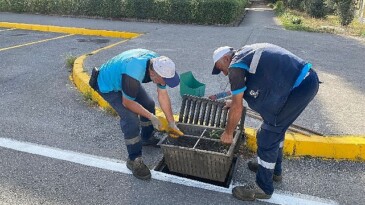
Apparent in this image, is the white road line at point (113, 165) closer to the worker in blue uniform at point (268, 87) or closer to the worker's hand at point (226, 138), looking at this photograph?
the worker in blue uniform at point (268, 87)

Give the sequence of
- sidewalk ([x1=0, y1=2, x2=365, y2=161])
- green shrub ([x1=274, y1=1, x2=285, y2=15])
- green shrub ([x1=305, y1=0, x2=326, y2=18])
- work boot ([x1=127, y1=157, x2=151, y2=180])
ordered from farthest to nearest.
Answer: green shrub ([x1=274, y1=1, x2=285, y2=15]) < green shrub ([x1=305, y1=0, x2=326, y2=18]) < sidewalk ([x1=0, y1=2, x2=365, y2=161]) < work boot ([x1=127, y1=157, x2=151, y2=180])

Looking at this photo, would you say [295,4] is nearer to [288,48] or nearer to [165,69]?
[288,48]

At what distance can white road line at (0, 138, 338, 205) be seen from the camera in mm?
3111

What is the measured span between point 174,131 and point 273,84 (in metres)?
1.19

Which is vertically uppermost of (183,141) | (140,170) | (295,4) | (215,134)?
(295,4)

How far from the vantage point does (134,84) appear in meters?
3.15

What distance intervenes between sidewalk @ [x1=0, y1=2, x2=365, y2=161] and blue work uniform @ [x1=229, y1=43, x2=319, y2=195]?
1195mm

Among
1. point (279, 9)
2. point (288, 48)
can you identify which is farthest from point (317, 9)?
point (288, 48)

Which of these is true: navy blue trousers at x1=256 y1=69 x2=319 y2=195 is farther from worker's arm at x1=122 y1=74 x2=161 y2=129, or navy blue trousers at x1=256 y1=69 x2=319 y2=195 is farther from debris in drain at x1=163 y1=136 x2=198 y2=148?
worker's arm at x1=122 y1=74 x2=161 y2=129

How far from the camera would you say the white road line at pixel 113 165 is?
311 centimetres

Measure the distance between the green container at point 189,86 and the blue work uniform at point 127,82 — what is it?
134cm

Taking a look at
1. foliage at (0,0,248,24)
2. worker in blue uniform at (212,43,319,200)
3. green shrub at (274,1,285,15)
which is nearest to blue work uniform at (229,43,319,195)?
worker in blue uniform at (212,43,319,200)

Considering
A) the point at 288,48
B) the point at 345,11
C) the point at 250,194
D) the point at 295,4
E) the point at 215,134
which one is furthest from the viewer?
the point at 295,4

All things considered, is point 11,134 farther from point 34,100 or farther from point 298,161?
point 298,161
